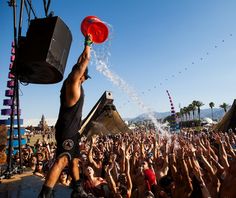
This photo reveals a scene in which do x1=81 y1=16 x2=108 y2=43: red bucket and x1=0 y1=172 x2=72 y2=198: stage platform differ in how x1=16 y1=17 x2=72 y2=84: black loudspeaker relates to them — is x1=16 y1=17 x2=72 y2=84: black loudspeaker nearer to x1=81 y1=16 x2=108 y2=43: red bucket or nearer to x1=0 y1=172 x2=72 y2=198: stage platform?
x1=81 y1=16 x2=108 y2=43: red bucket

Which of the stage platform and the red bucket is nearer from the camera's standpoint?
the red bucket

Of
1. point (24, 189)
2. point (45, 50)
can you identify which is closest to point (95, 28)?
point (45, 50)

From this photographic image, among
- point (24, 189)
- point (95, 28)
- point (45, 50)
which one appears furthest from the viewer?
point (24, 189)

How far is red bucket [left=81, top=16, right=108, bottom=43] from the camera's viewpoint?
3.25 meters

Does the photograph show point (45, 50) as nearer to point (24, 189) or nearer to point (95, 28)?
point (95, 28)

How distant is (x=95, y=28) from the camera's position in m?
3.30

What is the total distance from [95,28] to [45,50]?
102cm

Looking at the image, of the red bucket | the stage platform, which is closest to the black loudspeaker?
the red bucket

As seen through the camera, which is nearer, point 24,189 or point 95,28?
point 95,28

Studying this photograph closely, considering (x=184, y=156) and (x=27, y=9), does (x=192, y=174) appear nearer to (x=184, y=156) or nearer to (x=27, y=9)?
(x=184, y=156)

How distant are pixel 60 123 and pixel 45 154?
8.17 m

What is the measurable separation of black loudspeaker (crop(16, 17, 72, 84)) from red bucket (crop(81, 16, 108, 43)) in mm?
893

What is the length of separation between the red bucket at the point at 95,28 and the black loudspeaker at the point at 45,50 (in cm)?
89

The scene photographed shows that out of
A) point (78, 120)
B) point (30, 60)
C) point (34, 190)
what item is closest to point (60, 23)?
point (30, 60)
